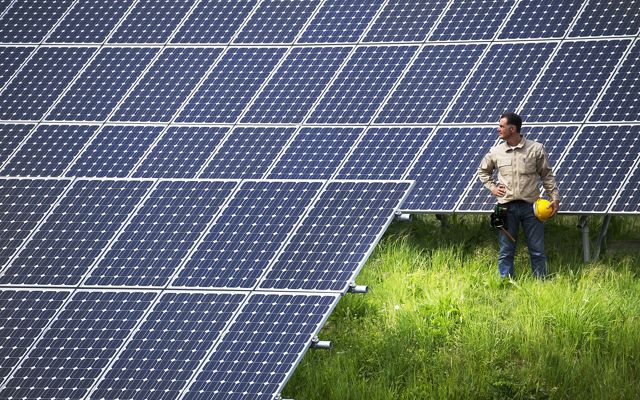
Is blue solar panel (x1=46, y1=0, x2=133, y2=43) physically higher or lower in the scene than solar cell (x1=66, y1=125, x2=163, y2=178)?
higher

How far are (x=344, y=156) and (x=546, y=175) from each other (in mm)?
2573

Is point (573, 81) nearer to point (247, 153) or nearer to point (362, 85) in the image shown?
point (362, 85)

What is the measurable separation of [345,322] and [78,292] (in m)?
3.23

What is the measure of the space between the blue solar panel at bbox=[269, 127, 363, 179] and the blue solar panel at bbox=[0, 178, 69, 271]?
2.93m

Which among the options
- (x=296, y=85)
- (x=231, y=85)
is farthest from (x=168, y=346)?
(x=231, y=85)

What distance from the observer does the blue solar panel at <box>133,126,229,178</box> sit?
15.6 metres

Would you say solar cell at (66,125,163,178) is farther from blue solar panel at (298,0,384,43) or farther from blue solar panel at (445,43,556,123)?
blue solar panel at (445,43,556,123)

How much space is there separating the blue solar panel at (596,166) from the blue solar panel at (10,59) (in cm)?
766

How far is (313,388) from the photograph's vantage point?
41.7 feet

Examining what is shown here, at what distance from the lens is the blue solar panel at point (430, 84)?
16.3 meters

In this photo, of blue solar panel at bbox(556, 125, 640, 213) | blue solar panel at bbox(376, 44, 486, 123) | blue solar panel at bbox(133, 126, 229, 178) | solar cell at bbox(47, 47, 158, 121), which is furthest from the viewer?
solar cell at bbox(47, 47, 158, 121)

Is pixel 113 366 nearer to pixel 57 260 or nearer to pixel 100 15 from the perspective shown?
pixel 57 260

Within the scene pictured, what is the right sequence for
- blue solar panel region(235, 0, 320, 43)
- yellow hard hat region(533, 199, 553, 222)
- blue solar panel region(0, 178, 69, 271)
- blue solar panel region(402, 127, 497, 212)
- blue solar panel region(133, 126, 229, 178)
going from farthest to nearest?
1. blue solar panel region(235, 0, 320, 43)
2. blue solar panel region(133, 126, 229, 178)
3. blue solar panel region(402, 127, 497, 212)
4. yellow hard hat region(533, 199, 553, 222)
5. blue solar panel region(0, 178, 69, 271)

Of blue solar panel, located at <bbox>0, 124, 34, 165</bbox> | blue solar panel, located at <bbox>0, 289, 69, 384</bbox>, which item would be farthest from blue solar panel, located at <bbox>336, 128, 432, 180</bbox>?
blue solar panel, located at <bbox>0, 289, 69, 384</bbox>
